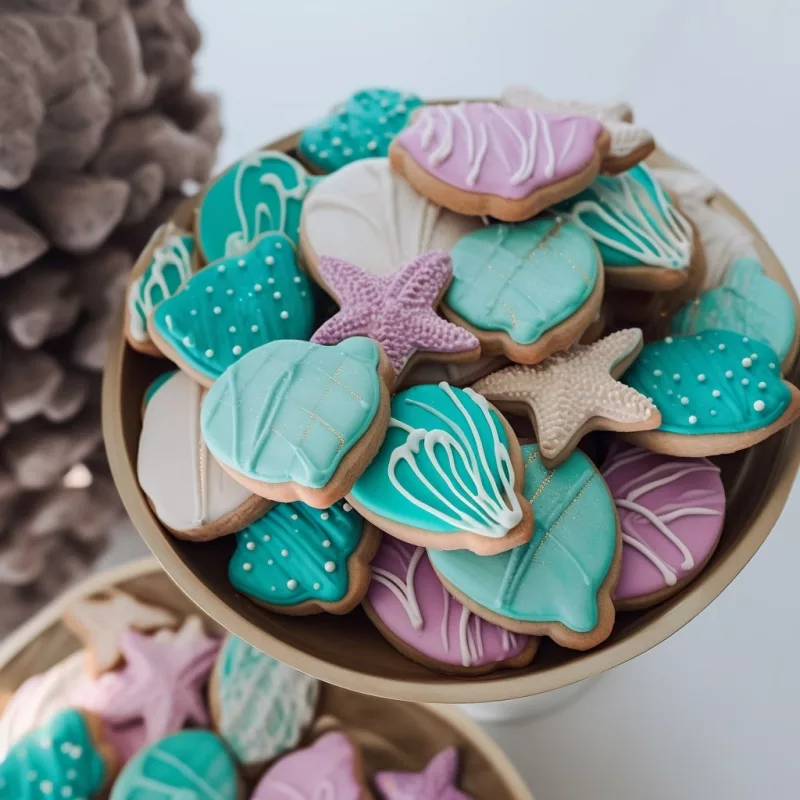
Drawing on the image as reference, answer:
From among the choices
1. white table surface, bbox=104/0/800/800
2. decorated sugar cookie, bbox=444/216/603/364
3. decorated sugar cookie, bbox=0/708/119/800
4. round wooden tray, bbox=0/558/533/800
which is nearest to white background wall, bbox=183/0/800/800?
white table surface, bbox=104/0/800/800

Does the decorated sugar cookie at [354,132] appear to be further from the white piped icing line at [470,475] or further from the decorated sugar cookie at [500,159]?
the white piped icing line at [470,475]

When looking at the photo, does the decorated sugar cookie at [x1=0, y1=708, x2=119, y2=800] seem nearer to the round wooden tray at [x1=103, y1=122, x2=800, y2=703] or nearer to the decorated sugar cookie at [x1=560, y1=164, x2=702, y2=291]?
the round wooden tray at [x1=103, y1=122, x2=800, y2=703]

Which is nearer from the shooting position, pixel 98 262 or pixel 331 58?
pixel 98 262

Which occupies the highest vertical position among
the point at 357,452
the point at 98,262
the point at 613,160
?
the point at 613,160

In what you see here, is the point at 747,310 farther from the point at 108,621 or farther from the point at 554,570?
the point at 108,621

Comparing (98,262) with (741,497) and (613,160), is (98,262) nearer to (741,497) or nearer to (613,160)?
(613,160)

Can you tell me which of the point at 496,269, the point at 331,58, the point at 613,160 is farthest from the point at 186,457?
the point at 331,58
